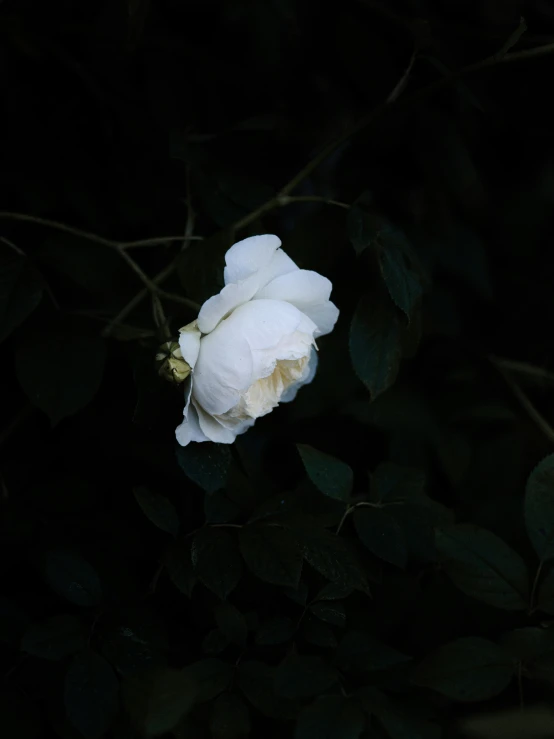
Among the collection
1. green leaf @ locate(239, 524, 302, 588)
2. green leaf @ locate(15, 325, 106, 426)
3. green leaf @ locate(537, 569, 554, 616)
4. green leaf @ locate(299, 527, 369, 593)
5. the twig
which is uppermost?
green leaf @ locate(15, 325, 106, 426)

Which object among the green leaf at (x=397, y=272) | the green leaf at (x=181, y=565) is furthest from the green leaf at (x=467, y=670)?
the green leaf at (x=397, y=272)

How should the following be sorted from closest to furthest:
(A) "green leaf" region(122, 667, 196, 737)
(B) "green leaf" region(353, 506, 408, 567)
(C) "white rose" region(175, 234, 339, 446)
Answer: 1. (A) "green leaf" region(122, 667, 196, 737)
2. (C) "white rose" region(175, 234, 339, 446)
3. (B) "green leaf" region(353, 506, 408, 567)

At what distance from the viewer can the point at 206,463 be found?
2.62ft

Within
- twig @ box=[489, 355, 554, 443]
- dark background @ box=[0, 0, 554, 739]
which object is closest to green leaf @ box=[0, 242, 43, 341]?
dark background @ box=[0, 0, 554, 739]

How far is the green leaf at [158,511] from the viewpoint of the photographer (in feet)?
2.63

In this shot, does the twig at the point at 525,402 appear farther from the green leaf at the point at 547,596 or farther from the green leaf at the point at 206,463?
the green leaf at the point at 206,463

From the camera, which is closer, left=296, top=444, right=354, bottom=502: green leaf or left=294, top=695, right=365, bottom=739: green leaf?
left=294, top=695, right=365, bottom=739: green leaf

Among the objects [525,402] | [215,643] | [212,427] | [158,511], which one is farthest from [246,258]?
[525,402]

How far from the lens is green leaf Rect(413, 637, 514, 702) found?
0.69 metres

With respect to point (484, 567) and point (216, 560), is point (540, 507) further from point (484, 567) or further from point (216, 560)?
point (216, 560)

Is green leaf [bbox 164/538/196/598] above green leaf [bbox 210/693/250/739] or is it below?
above

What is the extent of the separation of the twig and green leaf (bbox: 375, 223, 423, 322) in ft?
1.43

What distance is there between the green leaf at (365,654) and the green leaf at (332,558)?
47 mm

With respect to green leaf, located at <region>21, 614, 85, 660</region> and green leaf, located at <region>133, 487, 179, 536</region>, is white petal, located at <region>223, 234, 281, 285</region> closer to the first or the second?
green leaf, located at <region>133, 487, 179, 536</region>
